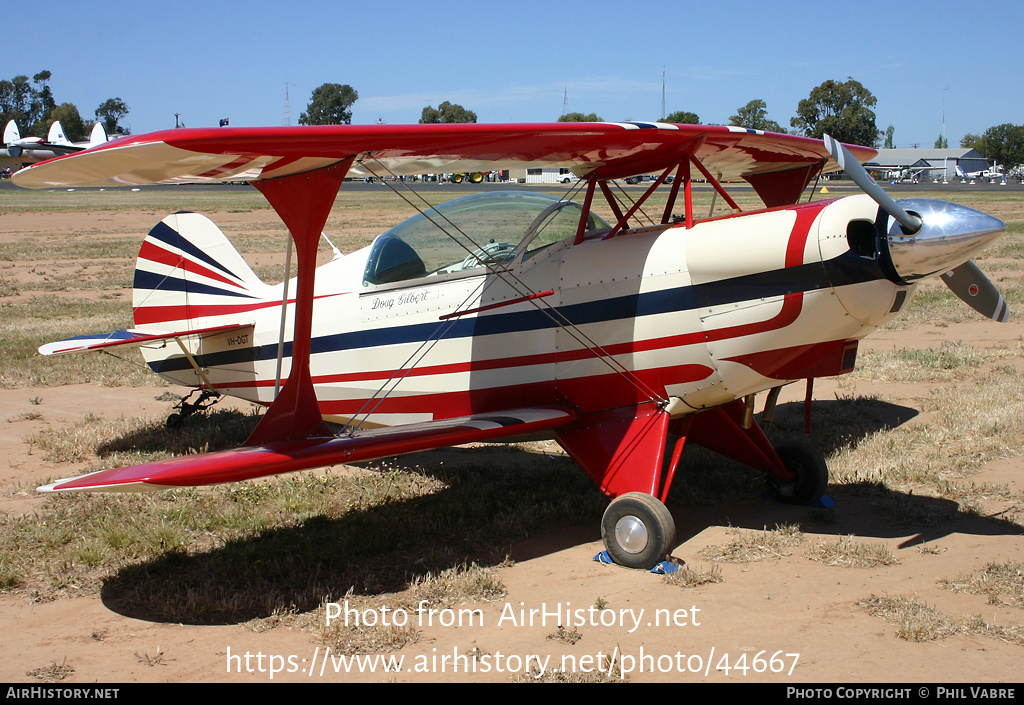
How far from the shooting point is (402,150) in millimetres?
4887

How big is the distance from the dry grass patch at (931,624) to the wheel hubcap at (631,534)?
50.7 inches

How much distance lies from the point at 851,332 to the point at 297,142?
334 cm

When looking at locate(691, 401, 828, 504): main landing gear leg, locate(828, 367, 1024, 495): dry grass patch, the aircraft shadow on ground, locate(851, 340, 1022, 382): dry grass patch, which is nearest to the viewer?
the aircraft shadow on ground

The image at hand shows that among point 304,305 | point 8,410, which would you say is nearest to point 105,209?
point 8,410

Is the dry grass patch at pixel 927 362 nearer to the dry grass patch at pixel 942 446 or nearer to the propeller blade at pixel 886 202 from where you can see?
the dry grass patch at pixel 942 446

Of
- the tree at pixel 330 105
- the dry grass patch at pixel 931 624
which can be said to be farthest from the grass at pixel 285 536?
the tree at pixel 330 105

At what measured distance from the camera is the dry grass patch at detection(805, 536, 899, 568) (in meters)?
4.88

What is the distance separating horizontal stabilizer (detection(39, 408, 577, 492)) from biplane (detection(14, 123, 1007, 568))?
0.02m

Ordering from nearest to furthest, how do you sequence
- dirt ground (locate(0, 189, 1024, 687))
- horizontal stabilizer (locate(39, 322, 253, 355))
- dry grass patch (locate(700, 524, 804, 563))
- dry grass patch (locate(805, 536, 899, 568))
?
dirt ground (locate(0, 189, 1024, 687)) → dry grass patch (locate(805, 536, 899, 568)) → dry grass patch (locate(700, 524, 804, 563)) → horizontal stabilizer (locate(39, 322, 253, 355))

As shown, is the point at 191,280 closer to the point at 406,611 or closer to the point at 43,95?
the point at 406,611

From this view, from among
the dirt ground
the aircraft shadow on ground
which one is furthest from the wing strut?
the dirt ground

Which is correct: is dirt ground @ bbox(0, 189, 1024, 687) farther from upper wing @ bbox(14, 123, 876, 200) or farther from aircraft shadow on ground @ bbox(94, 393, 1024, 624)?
upper wing @ bbox(14, 123, 876, 200)

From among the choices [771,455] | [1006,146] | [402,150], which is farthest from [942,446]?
[1006,146]

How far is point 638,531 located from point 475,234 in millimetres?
2571
